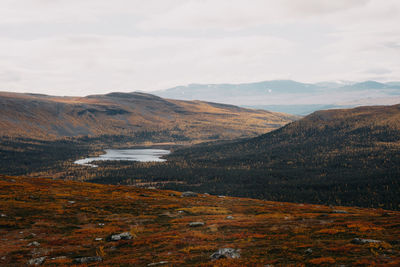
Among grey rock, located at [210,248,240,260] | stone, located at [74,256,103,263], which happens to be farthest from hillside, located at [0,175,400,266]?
stone, located at [74,256,103,263]

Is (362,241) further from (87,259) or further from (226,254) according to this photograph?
(87,259)

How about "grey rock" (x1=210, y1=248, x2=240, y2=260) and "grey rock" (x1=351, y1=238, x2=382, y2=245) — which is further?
"grey rock" (x1=351, y1=238, x2=382, y2=245)

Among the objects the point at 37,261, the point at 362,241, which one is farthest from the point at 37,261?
the point at 362,241

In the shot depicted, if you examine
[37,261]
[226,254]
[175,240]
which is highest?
[226,254]

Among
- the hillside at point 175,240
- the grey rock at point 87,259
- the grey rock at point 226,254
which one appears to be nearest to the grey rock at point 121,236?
the hillside at point 175,240

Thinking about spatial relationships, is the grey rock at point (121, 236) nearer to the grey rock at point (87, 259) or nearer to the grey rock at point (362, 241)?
the grey rock at point (87, 259)

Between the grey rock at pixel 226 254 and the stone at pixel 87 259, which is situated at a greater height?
the grey rock at pixel 226 254

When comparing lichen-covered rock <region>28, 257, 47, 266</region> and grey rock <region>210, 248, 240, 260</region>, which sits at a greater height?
grey rock <region>210, 248, 240, 260</region>

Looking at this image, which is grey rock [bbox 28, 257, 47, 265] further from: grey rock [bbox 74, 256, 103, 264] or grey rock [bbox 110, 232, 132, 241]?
grey rock [bbox 110, 232, 132, 241]

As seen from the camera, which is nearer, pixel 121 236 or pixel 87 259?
pixel 87 259

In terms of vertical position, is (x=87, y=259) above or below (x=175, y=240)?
above

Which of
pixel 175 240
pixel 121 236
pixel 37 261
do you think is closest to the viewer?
pixel 37 261

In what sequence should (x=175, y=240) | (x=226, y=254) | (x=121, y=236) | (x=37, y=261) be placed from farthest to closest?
1. (x=121, y=236)
2. (x=175, y=240)
3. (x=37, y=261)
4. (x=226, y=254)

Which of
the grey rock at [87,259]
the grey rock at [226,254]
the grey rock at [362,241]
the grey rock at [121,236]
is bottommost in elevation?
the grey rock at [121,236]
